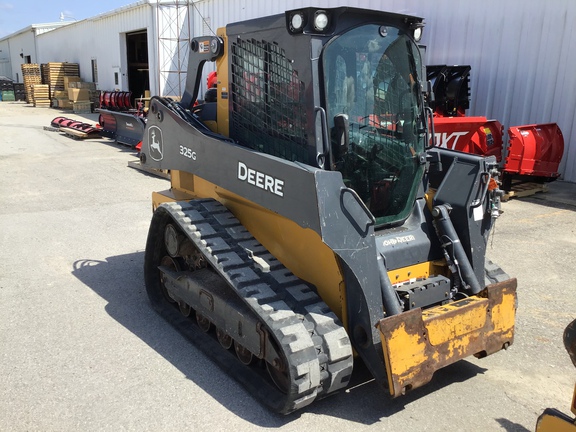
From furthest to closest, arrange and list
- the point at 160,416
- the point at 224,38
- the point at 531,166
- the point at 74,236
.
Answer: the point at 531,166 → the point at 74,236 → the point at 224,38 → the point at 160,416

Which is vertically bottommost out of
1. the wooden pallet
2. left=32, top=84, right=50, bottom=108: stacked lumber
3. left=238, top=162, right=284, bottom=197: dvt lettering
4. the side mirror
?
the wooden pallet

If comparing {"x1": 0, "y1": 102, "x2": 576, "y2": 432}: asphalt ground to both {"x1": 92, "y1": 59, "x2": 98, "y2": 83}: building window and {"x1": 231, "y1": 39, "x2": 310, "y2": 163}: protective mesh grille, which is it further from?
{"x1": 92, "y1": 59, "x2": 98, "y2": 83}: building window

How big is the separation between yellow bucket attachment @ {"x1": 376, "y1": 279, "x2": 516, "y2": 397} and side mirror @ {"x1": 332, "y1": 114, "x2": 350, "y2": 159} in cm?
111

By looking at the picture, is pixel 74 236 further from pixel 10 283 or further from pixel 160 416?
pixel 160 416

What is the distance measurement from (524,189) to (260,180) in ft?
26.1

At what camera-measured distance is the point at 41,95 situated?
29.9 m

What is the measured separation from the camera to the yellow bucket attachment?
3.15 m

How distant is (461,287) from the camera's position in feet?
12.9

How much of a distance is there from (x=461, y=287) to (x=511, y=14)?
922cm

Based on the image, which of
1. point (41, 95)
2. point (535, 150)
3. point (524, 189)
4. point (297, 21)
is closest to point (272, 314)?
point (297, 21)

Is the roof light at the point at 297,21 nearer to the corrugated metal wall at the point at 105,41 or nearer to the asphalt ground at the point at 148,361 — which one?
the asphalt ground at the point at 148,361

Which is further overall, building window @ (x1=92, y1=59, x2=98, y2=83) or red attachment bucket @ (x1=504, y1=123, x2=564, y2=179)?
building window @ (x1=92, y1=59, x2=98, y2=83)

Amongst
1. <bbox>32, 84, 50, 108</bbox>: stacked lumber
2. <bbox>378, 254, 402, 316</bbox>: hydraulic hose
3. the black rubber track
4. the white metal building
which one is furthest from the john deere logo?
<bbox>32, 84, 50, 108</bbox>: stacked lumber

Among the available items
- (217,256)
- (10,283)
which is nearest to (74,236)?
(10,283)
